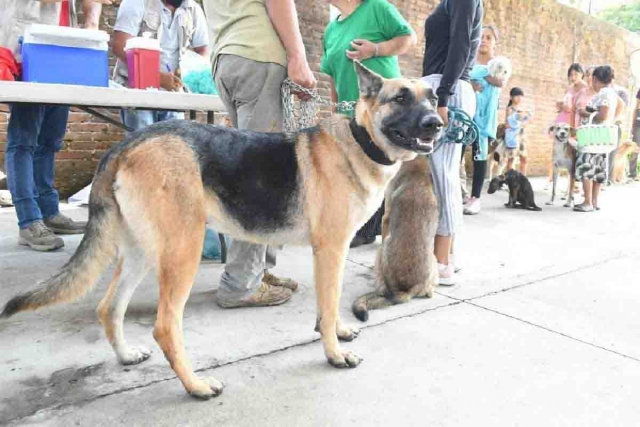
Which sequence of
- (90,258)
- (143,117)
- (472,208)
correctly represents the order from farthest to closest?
(472,208) < (143,117) < (90,258)

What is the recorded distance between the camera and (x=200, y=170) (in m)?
2.03

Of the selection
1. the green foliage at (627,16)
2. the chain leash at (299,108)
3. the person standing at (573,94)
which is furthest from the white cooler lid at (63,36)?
the green foliage at (627,16)

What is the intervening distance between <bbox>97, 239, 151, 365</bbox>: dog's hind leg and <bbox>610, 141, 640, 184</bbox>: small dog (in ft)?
35.6

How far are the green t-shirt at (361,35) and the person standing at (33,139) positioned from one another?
1.99 m

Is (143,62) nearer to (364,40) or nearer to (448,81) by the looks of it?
(364,40)

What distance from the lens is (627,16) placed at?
35.1 m

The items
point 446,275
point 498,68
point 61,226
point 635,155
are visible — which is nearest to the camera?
point 446,275

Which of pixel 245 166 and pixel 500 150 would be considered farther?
pixel 500 150

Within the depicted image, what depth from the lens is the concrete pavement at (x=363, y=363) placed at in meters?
1.83

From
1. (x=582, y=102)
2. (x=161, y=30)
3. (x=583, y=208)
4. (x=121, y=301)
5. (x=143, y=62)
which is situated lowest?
(x=583, y=208)

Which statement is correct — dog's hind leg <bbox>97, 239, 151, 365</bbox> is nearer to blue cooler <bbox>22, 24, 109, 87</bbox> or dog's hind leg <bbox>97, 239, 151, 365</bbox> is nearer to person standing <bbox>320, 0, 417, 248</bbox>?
blue cooler <bbox>22, 24, 109, 87</bbox>

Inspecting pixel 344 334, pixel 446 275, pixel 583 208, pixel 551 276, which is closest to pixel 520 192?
pixel 583 208

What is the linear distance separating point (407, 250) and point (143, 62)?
7.15 ft

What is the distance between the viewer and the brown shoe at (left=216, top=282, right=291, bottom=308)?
111 inches
